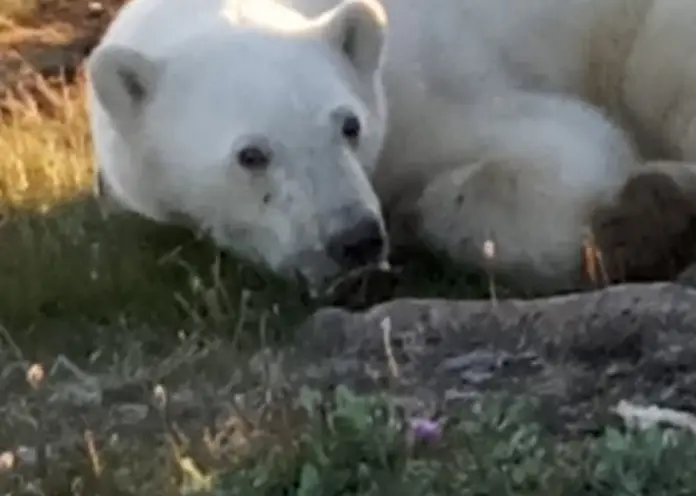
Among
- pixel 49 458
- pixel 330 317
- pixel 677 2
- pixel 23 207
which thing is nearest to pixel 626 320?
pixel 330 317

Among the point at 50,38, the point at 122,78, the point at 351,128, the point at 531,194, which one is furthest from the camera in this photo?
the point at 50,38

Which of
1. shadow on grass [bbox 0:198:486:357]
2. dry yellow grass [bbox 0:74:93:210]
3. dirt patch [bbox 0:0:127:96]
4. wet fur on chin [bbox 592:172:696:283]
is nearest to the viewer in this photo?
shadow on grass [bbox 0:198:486:357]

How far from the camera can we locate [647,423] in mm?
2488

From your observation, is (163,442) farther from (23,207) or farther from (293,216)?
(23,207)

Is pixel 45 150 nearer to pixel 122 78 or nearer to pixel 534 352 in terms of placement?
pixel 122 78

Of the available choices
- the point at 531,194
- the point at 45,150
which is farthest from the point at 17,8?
the point at 531,194

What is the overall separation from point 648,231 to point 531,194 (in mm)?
382

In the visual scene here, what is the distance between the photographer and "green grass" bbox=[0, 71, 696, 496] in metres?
2.34

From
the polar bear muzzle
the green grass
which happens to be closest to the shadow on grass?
the green grass

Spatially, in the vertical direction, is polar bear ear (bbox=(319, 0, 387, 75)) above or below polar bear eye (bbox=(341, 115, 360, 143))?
above

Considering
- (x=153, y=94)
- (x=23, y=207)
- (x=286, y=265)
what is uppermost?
(x=153, y=94)

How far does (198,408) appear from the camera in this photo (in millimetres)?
2773

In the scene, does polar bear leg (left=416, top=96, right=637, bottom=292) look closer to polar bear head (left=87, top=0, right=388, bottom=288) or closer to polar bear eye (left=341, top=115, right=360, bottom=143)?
polar bear head (left=87, top=0, right=388, bottom=288)

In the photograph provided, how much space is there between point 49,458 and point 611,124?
2165mm
